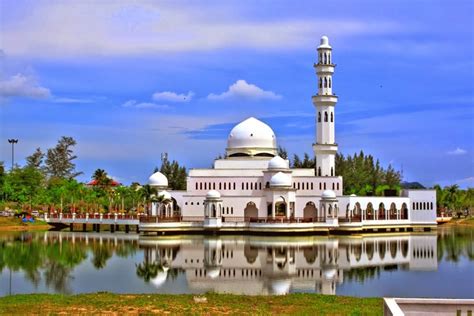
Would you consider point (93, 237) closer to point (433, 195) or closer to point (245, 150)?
point (245, 150)

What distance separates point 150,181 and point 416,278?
3531 centimetres

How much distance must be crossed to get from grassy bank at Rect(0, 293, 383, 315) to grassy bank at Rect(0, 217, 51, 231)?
144ft

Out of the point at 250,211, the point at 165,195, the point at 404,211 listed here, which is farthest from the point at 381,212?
the point at 165,195

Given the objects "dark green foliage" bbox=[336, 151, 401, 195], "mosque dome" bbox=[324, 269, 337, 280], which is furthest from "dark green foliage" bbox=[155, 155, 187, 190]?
"mosque dome" bbox=[324, 269, 337, 280]

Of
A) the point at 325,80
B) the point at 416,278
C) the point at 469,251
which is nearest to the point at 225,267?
the point at 416,278

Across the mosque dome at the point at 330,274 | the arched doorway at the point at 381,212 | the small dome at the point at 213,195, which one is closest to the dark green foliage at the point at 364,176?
the arched doorway at the point at 381,212

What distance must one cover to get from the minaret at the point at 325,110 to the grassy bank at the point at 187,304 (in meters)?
39.9

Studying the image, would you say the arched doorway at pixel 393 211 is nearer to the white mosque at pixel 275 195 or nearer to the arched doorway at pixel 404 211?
the white mosque at pixel 275 195

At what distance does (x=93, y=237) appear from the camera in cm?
5362

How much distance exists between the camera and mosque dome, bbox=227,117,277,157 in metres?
63.1

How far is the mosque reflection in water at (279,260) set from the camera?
1038 inches

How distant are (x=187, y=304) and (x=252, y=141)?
4381 cm

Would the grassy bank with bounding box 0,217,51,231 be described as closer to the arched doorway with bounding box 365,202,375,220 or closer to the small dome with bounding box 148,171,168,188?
the small dome with bounding box 148,171,168,188

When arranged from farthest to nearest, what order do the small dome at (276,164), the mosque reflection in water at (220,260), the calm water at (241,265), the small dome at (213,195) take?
the small dome at (276,164)
the small dome at (213,195)
the mosque reflection in water at (220,260)
the calm water at (241,265)
